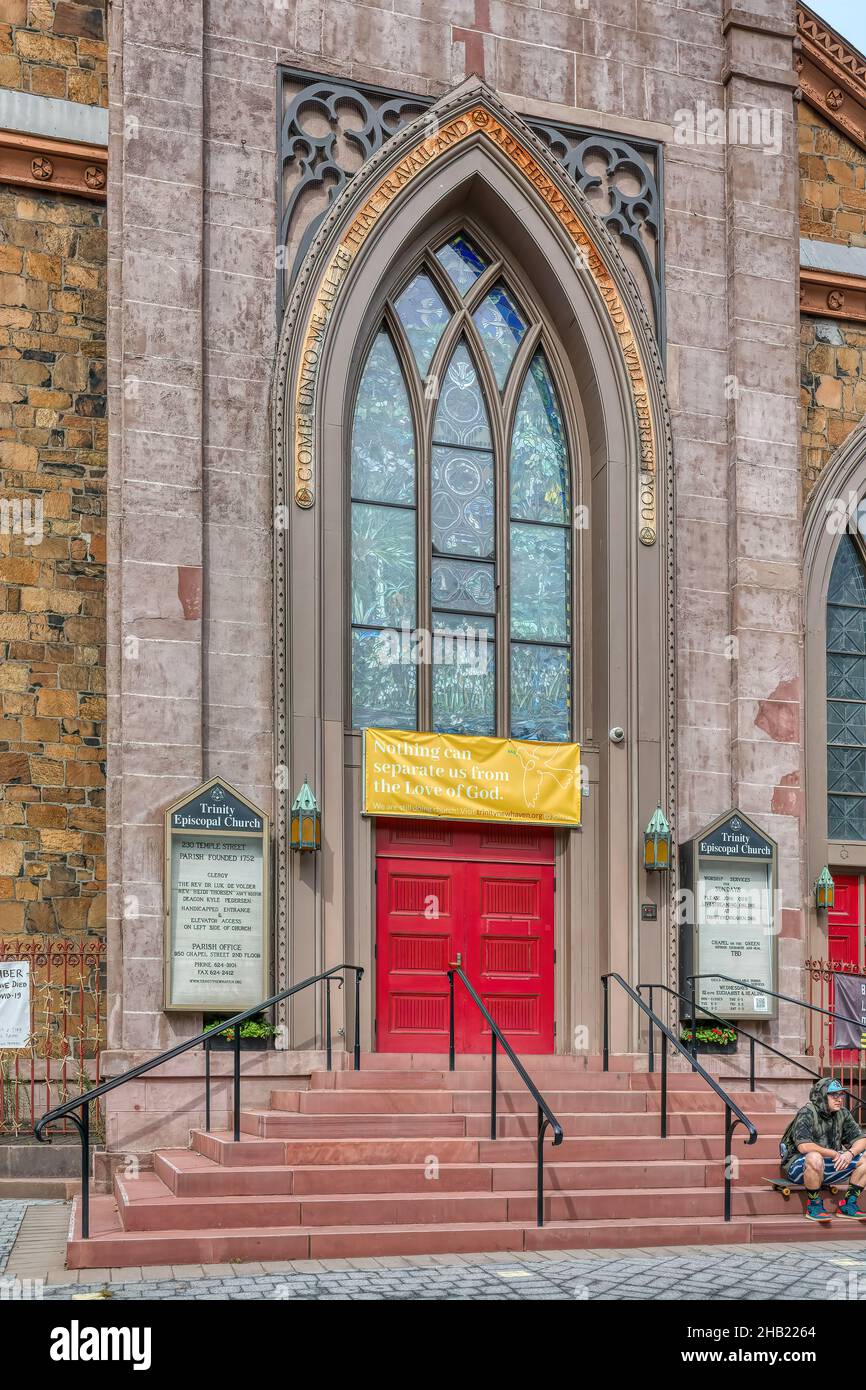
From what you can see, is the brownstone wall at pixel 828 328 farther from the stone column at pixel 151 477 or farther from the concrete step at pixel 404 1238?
the concrete step at pixel 404 1238

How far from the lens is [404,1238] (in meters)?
11.5

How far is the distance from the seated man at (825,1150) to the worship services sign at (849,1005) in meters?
4.48

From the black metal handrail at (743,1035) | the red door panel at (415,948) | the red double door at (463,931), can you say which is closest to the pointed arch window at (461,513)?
the red double door at (463,931)

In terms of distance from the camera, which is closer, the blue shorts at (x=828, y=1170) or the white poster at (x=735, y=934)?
the blue shorts at (x=828, y=1170)

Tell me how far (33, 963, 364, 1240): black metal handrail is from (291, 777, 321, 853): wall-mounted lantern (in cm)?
115

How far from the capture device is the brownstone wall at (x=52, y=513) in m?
16.0

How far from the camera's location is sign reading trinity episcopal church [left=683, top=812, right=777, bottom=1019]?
55.2 feet

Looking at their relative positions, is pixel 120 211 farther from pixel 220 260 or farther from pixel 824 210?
pixel 824 210

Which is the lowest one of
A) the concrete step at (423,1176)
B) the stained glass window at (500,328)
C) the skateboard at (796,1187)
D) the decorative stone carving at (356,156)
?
the skateboard at (796,1187)

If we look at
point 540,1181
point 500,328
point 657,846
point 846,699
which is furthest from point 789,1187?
point 500,328

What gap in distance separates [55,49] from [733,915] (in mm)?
11040

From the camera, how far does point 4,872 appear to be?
15805mm

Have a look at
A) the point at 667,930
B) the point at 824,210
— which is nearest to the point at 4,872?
the point at 667,930

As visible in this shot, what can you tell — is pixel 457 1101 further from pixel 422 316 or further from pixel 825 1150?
pixel 422 316
